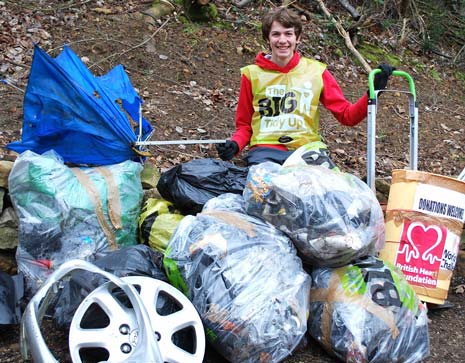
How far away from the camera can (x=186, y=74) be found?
629 centimetres

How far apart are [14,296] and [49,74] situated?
50.8 inches

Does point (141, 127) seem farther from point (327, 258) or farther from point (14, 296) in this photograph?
point (327, 258)

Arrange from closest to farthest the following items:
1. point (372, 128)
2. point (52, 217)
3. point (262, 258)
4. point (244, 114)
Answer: point (262, 258) < point (52, 217) < point (372, 128) < point (244, 114)

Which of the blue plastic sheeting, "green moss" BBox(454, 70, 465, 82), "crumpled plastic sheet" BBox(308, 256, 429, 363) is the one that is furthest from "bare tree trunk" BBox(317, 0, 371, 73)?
"crumpled plastic sheet" BBox(308, 256, 429, 363)

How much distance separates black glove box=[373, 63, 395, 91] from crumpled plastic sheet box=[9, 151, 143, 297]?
5.75ft

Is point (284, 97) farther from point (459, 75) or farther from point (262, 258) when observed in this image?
point (459, 75)

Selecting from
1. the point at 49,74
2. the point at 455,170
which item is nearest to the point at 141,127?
the point at 49,74

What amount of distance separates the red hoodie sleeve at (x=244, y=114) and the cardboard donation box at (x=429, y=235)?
4.00ft

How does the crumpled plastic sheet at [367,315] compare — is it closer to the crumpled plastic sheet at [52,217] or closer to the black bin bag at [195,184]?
the black bin bag at [195,184]

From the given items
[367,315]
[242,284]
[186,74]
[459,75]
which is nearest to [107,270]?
[242,284]

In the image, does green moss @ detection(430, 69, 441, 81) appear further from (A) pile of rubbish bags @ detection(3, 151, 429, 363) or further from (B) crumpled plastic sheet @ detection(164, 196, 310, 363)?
(B) crumpled plastic sheet @ detection(164, 196, 310, 363)

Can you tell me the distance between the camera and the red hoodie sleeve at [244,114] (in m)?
4.06

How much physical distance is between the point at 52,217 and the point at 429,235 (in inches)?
83.8

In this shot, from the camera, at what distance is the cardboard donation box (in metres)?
3.33
